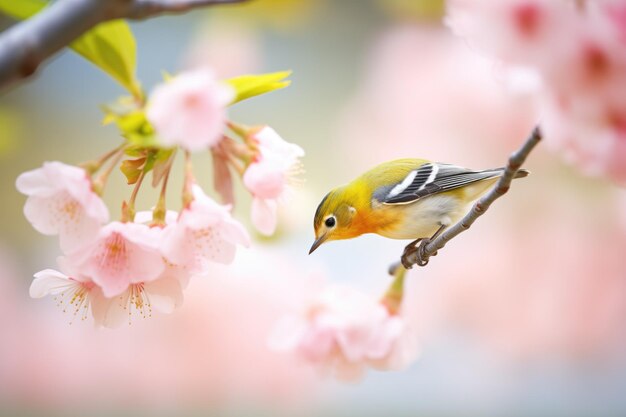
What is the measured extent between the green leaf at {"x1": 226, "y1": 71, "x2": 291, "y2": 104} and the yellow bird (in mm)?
146

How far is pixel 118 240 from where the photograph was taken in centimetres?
33

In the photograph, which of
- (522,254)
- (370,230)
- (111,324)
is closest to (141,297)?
(111,324)

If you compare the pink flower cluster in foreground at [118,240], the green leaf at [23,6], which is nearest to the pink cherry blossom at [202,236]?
the pink flower cluster in foreground at [118,240]

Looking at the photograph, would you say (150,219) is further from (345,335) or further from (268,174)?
(345,335)

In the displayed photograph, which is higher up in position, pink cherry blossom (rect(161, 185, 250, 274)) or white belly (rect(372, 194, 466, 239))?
white belly (rect(372, 194, 466, 239))

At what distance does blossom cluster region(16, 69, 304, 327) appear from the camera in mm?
308

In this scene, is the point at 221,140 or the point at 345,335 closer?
the point at 221,140

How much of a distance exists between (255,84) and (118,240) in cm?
10

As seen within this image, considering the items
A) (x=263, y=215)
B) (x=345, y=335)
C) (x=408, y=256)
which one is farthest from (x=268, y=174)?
(x=345, y=335)

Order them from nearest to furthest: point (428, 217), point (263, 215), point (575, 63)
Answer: point (575, 63)
point (263, 215)
point (428, 217)

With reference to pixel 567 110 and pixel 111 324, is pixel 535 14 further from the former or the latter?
pixel 111 324

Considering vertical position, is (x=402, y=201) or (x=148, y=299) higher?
(x=402, y=201)

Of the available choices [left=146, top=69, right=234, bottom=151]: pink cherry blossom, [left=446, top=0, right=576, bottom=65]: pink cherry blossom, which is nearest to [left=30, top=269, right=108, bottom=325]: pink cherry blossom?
Answer: [left=146, top=69, right=234, bottom=151]: pink cherry blossom

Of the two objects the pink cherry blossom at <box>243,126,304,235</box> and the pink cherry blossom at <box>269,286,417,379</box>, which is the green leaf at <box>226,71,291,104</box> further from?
the pink cherry blossom at <box>269,286,417,379</box>
